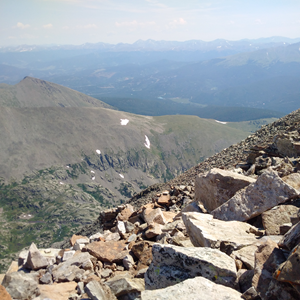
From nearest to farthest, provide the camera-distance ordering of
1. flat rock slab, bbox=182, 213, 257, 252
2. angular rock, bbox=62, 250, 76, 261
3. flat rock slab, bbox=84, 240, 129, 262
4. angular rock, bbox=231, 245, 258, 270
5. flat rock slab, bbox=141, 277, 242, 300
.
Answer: flat rock slab, bbox=141, 277, 242, 300, angular rock, bbox=231, 245, 258, 270, flat rock slab, bbox=182, 213, 257, 252, flat rock slab, bbox=84, 240, 129, 262, angular rock, bbox=62, 250, 76, 261

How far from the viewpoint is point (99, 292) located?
9547mm

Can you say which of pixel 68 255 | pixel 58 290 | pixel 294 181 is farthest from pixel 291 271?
pixel 68 255

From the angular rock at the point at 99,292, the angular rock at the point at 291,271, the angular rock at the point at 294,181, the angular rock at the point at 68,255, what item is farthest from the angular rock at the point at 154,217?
the angular rock at the point at 291,271

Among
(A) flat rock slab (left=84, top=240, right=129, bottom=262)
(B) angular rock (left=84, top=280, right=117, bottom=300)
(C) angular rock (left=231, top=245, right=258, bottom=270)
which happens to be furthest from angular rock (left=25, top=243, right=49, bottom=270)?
(C) angular rock (left=231, top=245, right=258, bottom=270)

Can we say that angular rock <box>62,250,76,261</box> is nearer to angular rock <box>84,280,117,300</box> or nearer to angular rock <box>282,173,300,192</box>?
angular rock <box>84,280,117,300</box>

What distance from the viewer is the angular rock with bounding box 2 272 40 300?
10.6m

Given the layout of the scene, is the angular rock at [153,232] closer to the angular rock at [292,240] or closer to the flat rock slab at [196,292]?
the flat rock slab at [196,292]

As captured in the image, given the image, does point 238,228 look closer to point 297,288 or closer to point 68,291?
point 297,288

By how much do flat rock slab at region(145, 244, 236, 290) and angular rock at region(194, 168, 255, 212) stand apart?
6220 millimetres

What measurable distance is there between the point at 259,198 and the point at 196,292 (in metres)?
6.30

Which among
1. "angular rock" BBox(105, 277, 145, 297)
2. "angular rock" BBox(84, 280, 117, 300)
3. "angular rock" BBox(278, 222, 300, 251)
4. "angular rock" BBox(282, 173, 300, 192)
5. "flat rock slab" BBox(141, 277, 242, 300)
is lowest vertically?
"angular rock" BBox(84, 280, 117, 300)

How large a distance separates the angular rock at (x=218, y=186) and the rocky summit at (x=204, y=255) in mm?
53

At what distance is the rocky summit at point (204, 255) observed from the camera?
6.68 metres

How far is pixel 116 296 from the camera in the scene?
9445 millimetres
